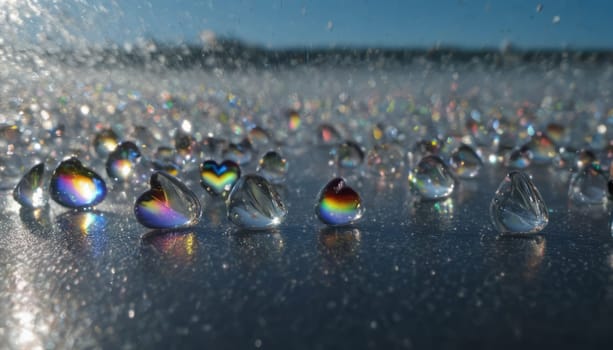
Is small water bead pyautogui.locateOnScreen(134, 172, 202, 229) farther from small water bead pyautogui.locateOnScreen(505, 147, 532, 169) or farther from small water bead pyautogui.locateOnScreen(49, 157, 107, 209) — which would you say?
small water bead pyautogui.locateOnScreen(505, 147, 532, 169)

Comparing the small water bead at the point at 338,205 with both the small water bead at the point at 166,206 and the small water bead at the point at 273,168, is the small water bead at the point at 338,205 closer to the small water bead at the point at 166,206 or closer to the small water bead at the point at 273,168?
the small water bead at the point at 166,206

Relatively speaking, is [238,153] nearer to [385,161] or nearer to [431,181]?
[385,161]

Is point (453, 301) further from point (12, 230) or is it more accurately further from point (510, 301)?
point (12, 230)

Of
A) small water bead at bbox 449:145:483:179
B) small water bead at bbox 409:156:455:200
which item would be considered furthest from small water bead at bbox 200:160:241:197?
small water bead at bbox 449:145:483:179

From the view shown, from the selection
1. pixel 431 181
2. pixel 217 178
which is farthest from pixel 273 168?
pixel 431 181

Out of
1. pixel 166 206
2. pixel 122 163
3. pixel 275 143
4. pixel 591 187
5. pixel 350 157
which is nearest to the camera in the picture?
pixel 166 206

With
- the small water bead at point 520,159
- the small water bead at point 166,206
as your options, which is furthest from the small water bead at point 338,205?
the small water bead at point 520,159
